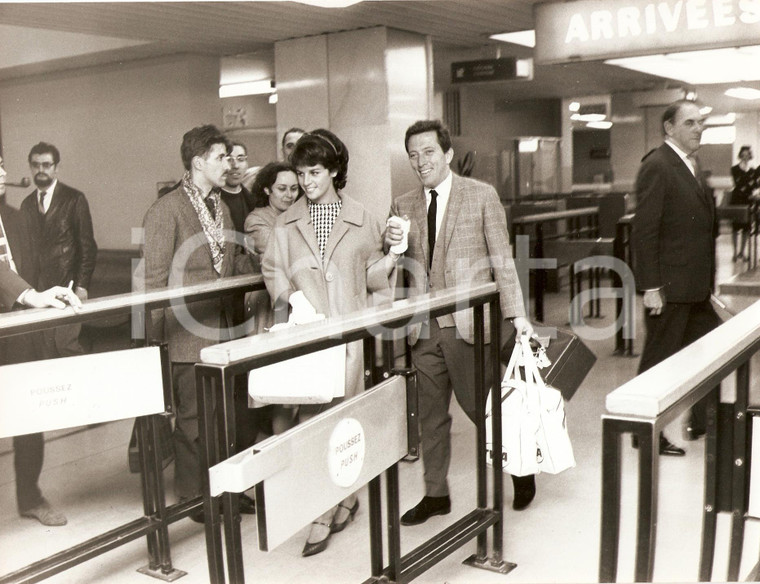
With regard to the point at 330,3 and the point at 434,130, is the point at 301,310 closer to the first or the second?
the point at 434,130

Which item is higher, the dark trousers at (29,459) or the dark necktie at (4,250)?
the dark necktie at (4,250)

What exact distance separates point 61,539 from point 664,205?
2763mm

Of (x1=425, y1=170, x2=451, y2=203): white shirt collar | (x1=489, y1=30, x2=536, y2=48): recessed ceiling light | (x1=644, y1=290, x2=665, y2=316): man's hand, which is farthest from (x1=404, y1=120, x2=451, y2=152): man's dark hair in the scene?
(x1=489, y1=30, x2=536, y2=48): recessed ceiling light

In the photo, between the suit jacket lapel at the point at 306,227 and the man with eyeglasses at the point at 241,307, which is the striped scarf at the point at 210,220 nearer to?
the man with eyeglasses at the point at 241,307

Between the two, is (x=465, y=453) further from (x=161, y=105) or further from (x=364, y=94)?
(x=161, y=105)

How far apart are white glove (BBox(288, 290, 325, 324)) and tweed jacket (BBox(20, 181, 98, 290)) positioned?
5.77 ft

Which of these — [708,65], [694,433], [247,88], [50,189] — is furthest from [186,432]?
[708,65]

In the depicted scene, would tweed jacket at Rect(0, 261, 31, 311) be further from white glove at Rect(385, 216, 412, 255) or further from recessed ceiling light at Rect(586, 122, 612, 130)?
recessed ceiling light at Rect(586, 122, 612, 130)

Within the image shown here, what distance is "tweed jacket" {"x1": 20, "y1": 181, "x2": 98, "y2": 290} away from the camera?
4016 millimetres

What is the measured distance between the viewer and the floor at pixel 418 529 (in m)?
2.55

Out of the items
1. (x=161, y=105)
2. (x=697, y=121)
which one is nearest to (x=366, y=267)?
(x=697, y=121)

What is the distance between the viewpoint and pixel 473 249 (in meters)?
2.85

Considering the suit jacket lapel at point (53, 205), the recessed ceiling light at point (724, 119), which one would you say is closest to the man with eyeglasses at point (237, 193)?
the suit jacket lapel at point (53, 205)

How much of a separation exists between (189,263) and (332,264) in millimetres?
552
